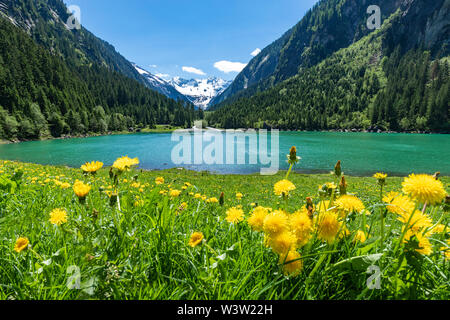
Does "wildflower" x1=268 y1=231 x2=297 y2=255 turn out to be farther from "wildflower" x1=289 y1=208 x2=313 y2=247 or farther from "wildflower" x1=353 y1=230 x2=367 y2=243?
"wildflower" x1=353 y1=230 x2=367 y2=243

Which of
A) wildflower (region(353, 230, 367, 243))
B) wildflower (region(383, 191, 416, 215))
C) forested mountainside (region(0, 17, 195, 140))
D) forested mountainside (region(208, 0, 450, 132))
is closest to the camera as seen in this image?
wildflower (region(383, 191, 416, 215))

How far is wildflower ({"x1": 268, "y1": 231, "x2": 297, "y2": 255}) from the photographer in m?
1.17

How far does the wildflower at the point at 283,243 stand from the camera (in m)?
1.17

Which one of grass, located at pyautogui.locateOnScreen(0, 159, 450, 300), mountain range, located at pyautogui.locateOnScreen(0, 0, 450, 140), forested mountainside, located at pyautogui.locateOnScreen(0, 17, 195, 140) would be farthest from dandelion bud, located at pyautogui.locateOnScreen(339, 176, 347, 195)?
mountain range, located at pyautogui.locateOnScreen(0, 0, 450, 140)

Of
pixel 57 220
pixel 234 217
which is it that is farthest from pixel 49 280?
pixel 234 217

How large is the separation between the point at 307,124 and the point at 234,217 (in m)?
156

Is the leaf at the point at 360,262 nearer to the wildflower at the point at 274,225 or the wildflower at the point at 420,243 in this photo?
the wildflower at the point at 420,243

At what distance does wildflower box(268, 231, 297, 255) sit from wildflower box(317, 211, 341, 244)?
0.58 ft

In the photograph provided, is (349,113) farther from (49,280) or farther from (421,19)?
(49,280)

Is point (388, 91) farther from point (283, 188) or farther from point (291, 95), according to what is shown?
point (283, 188)

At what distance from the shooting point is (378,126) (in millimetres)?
121625

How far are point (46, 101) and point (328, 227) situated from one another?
13332cm
